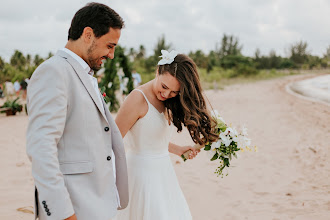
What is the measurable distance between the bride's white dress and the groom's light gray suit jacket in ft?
2.01

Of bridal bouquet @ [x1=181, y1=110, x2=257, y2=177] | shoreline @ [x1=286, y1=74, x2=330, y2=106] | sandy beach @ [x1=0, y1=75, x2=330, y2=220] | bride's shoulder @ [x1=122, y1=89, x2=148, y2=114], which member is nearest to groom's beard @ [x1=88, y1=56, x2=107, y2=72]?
bride's shoulder @ [x1=122, y1=89, x2=148, y2=114]

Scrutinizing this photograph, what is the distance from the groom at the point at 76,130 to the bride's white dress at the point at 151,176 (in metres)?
0.61

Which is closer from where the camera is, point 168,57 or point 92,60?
point 92,60

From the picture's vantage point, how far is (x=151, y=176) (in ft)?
8.32

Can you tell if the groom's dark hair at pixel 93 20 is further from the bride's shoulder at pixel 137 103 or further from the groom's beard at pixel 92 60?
the bride's shoulder at pixel 137 103

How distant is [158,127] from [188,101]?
35 centimetres

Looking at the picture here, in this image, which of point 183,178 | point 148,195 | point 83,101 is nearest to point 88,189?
point 83,101

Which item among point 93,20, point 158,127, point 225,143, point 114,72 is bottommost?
point 225,143

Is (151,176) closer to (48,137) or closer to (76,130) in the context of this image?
(76,130)

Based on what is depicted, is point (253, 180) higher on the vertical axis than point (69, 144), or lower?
lower

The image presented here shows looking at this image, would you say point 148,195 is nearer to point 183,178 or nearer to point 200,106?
point 200,106

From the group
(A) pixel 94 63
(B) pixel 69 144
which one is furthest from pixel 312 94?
(B) pixel 69 144

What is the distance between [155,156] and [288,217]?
251 centimetres

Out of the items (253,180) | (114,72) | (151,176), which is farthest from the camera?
(114,72)
